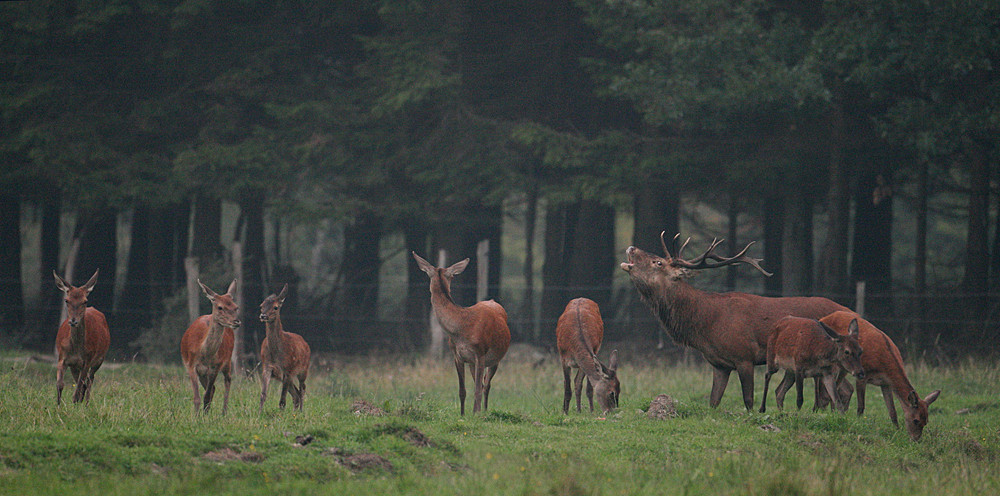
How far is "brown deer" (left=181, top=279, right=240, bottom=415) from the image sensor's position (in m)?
11.4

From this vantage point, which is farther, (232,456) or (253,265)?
(253,265)

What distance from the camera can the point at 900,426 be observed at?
11555 mm

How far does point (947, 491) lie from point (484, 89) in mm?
17611

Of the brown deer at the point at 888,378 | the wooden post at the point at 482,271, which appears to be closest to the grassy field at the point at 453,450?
the brown deer at the point at 888,378

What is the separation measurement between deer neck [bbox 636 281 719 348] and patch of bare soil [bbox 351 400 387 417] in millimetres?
3980

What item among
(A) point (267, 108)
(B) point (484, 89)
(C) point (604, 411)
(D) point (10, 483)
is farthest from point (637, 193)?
(D) point (10, 483)

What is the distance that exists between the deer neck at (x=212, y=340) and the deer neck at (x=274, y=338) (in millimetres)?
643

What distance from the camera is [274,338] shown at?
Answer: 39.7 ft

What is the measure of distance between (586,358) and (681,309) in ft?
4.96

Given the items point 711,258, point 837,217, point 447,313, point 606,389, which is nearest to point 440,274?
point 447,313

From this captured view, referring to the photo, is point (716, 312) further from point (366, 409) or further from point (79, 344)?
point (79, 344)

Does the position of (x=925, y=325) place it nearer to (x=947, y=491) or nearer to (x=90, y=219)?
(x=947, y=491)

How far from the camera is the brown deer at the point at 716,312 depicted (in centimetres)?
1291

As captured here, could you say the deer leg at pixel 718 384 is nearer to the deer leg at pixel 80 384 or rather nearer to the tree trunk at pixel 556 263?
the deer leg at pixel 80 384
